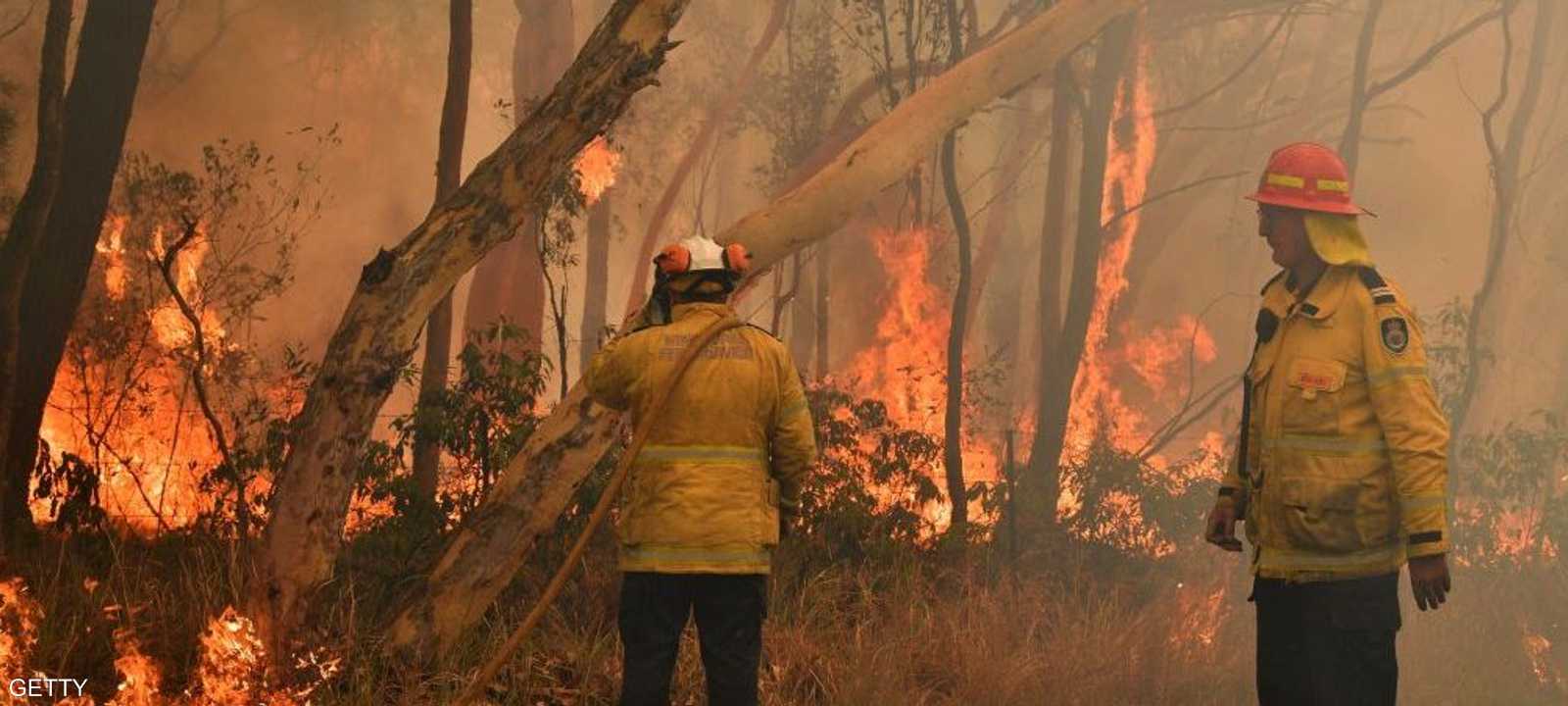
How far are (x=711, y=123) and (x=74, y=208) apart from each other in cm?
1697

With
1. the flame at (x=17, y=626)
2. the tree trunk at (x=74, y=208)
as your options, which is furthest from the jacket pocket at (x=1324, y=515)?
the tree trunk at (x=74, y=208)

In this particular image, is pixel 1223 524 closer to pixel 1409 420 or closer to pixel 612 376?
pixel 1409 420

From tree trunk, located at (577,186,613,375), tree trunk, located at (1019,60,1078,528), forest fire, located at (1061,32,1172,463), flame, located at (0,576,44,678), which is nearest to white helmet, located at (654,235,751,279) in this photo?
flame, located at (0,576,44,678)

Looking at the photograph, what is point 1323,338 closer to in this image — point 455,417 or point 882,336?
point 455,417

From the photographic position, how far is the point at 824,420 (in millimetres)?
11398

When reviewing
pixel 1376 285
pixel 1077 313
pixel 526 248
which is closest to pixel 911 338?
pixel 526 248

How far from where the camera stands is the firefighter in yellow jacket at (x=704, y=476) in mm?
4953

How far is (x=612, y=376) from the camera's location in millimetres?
5109

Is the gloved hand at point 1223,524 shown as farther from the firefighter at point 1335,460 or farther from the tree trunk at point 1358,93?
the tree trunk at point 1358,93

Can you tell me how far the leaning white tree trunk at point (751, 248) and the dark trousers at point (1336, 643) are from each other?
3445mm

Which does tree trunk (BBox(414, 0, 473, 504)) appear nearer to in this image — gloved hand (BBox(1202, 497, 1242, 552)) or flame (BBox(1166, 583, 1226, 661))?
flame (BBox(1166, 583, 1226, 661))

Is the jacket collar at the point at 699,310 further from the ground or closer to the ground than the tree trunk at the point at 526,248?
closer to the ground

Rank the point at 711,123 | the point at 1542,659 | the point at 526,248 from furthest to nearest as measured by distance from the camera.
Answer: the point at 711,123
the point at 526,248
the point at 1542,659

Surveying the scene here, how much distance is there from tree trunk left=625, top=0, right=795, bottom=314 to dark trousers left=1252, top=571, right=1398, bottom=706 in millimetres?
18401
